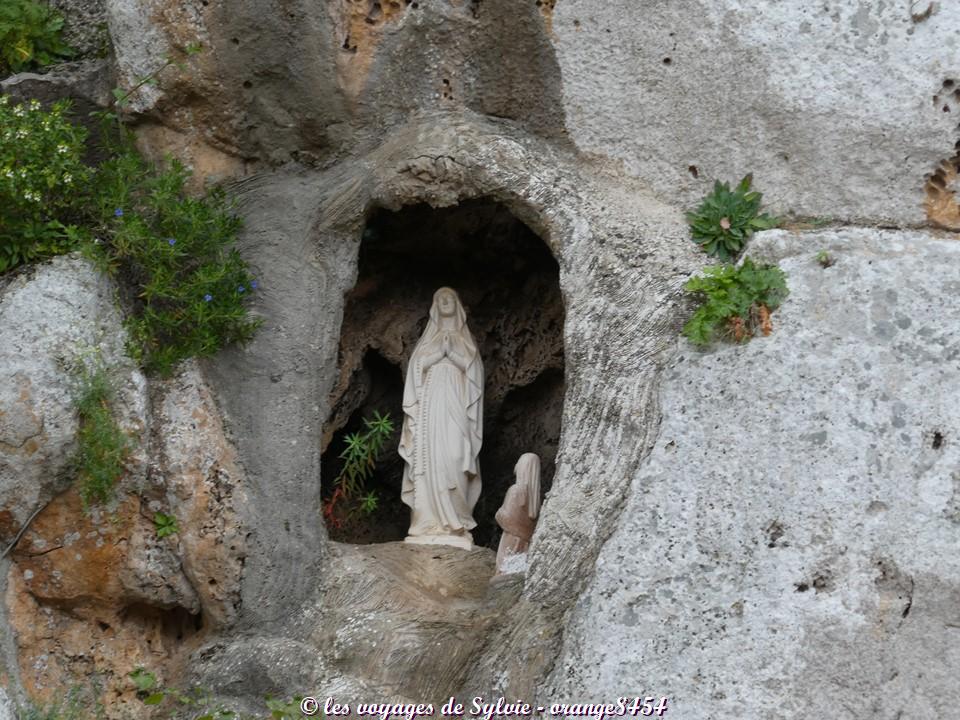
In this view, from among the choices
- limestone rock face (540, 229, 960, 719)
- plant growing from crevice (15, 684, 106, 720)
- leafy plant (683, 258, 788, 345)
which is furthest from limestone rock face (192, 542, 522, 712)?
leafy plant (683, 258, 788, 345)

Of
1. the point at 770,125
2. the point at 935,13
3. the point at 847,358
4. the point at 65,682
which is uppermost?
the point at 935,13

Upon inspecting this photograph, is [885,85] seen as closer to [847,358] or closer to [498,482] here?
[847,358]

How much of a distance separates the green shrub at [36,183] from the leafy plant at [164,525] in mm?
1291

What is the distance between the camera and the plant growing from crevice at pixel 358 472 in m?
7.43

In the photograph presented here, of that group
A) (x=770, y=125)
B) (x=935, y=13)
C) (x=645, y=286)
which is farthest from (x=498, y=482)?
(x=935, y=13)

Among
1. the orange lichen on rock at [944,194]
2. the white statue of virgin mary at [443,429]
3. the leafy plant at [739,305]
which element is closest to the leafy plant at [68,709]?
the white statue of virgin mary at [443,429]

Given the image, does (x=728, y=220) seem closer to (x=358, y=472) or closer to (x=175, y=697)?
(x=358, y=472)

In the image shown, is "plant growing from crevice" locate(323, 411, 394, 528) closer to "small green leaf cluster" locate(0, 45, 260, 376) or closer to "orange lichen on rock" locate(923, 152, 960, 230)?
"small green leaf cluster" locate(0, 45, 260, 376)

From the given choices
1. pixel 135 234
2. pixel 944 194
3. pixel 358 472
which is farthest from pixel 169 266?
pixel 944 194

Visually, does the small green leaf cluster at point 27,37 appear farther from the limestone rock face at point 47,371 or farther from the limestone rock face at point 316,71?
the limestone rock face at point 47,371

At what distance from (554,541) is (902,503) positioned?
1.36m

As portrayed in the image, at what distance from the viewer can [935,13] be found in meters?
6.80

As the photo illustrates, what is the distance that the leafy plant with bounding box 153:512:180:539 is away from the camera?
675 cm

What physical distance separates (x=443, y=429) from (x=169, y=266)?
1470 millimetres
